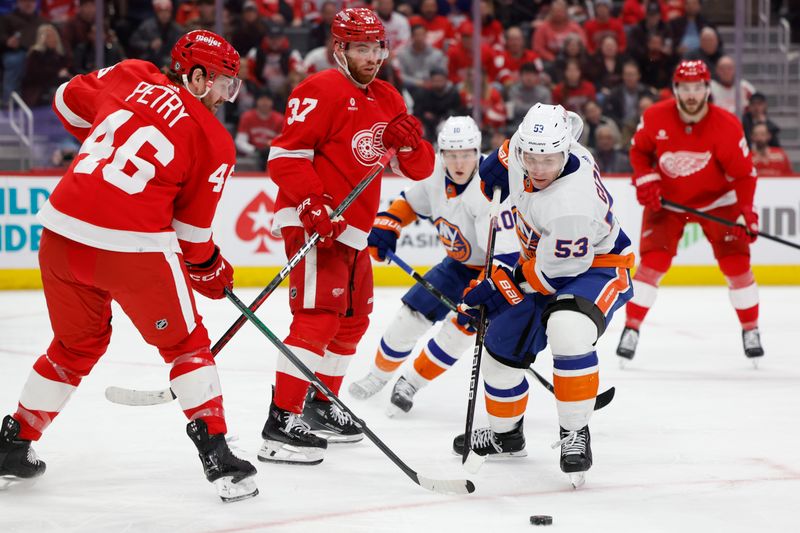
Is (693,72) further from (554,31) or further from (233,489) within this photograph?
(554,31)

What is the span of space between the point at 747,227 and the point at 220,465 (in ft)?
9.44

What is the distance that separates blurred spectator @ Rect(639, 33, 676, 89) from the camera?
802 centimetres

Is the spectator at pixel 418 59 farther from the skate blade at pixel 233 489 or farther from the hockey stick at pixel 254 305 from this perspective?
the skate blade at pixel 233 489

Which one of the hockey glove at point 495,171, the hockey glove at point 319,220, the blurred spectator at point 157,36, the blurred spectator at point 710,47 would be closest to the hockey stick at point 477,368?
the hockey glove at point 495,171

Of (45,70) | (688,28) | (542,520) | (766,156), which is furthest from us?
(688,28)

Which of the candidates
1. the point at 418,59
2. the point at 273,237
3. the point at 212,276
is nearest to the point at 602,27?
the point at 418,59

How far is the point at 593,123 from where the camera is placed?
296 inches

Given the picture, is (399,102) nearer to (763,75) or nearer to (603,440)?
(603,440)

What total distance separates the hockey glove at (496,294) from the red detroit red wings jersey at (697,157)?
2.03 metres

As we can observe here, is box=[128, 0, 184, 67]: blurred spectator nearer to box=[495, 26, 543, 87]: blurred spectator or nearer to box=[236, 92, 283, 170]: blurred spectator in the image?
box=[236, 92, 283, 170]: blurred spectator

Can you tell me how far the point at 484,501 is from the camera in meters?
2.63

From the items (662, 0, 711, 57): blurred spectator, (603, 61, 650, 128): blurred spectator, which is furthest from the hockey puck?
(662, 0, 711, 57): blurred spectator

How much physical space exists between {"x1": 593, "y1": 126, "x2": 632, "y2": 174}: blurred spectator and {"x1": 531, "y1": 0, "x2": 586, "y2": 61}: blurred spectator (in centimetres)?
91

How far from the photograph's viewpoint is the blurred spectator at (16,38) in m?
7.27
